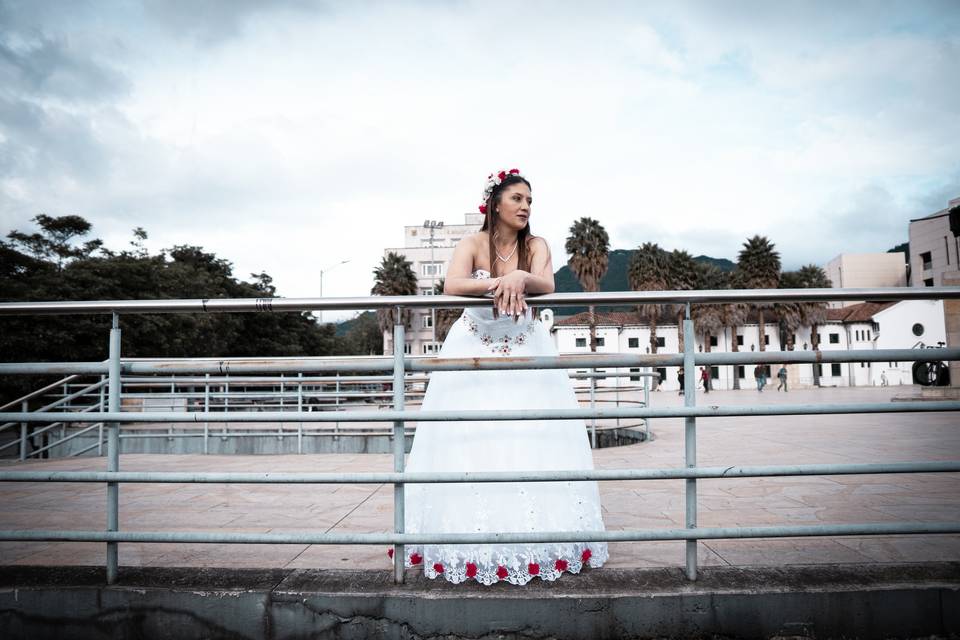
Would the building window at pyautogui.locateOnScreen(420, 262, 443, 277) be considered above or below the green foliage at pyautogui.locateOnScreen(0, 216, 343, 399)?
above

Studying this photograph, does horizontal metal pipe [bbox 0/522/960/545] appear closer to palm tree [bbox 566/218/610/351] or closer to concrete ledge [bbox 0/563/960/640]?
concrete ledge [bbox 0/563/960/640]

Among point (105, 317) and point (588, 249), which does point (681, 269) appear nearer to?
point (588, 249)

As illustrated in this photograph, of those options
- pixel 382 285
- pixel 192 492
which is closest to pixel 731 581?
pixel 192 492

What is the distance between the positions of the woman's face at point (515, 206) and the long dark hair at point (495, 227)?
0.03m

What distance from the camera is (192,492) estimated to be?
4.82 m

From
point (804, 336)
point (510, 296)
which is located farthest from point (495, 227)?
point (804, 336)

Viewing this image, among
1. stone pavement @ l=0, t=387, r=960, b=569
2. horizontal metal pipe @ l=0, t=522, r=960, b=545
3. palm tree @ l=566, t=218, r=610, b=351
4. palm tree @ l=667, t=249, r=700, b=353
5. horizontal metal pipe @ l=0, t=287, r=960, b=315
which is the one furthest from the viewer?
palm tree @ l=667, t=249, r=700, b=353

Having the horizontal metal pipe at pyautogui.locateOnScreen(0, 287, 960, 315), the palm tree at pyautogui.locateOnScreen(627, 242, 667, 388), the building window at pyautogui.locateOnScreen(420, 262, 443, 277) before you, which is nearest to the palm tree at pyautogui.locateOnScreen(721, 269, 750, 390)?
the palm tree at pyautogui.locateOnScreen(627, 242, 667, 388)

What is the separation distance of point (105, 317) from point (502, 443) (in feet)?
93.5

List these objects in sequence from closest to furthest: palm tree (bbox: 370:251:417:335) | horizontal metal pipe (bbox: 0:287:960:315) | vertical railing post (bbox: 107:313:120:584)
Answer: horizontal metal pipe (bbox: 0:287:960:315)
vertical railing post (bbox: 107:313:120:584)
palm tree (bbox: 370:251:417:335)

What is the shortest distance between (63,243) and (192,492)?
1516 inches

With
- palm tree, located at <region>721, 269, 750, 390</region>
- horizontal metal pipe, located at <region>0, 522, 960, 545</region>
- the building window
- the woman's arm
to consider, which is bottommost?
horizontal metal pipe, located at <region>0, 522, 960, 545</region>

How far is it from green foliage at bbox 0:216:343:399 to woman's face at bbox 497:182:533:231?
12538 mm

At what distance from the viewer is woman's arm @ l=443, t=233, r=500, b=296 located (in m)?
2.32
